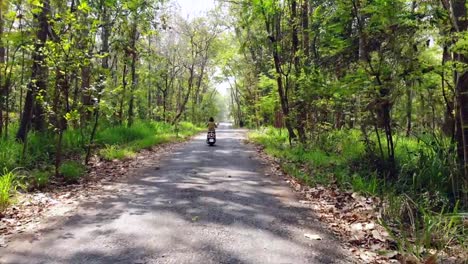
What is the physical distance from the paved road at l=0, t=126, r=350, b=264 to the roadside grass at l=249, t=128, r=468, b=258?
1.03 m

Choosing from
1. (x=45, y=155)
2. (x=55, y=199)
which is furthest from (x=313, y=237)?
(x=45, y=155)

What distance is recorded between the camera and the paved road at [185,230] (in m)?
4.05

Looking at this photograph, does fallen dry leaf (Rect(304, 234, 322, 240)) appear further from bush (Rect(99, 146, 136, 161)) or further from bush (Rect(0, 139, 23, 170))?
bush (Rect(99, 146, 136, 161))

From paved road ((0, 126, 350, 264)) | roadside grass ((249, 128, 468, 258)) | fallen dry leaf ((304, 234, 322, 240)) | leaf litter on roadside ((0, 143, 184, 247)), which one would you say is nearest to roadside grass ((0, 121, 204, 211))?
leaf litter on roadside ((0, 143, 184, 247))

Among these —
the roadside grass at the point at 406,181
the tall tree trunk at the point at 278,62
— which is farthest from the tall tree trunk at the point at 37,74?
the tall tree trunk at the point at 278,62

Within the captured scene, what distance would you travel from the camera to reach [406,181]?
22.9ft

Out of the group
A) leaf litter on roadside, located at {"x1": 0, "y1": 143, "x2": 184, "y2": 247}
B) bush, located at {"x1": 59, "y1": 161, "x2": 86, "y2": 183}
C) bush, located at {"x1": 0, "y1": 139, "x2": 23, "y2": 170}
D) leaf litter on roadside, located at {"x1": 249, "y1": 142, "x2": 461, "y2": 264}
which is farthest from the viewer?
bush, located at {"x1": 59, "y1": 161, "x2": 86, "y2": 183}

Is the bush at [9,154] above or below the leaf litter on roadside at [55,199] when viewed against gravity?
above

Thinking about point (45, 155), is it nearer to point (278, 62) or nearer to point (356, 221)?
point (356, 221)

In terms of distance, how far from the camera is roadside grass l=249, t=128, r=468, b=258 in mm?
4422

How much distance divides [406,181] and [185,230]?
4511 mm

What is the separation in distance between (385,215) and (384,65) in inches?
128

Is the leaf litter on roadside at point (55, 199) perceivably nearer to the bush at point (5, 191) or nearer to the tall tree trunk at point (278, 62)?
the bush at point (5, 191)

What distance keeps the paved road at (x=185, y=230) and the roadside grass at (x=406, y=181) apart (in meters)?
1.03
